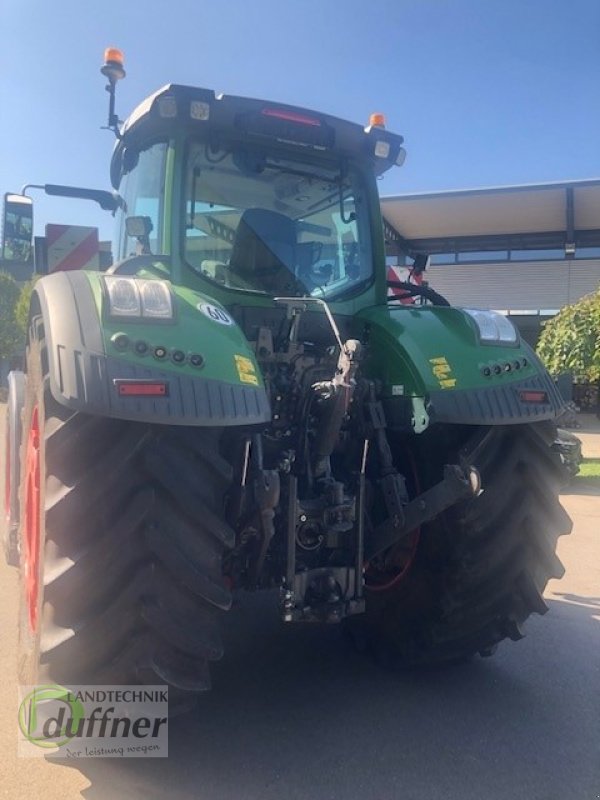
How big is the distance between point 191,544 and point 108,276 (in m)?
0.99

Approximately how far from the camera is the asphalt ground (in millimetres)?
2516

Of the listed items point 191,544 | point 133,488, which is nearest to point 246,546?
point 191,544

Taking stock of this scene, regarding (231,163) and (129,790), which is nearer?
(129,790)

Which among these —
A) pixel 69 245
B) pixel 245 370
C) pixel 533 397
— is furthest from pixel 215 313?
pixel 69 245

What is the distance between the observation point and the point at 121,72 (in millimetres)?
3828

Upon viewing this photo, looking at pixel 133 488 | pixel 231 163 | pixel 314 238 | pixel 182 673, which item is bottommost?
pixel 182 673

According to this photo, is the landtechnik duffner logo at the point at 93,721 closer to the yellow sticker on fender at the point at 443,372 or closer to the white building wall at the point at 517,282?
the yellow sticker on fender at the point at 443,372

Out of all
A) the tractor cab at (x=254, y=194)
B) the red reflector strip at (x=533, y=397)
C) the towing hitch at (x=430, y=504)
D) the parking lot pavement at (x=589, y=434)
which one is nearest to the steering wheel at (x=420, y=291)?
the tractor cab at (x=254, y=194)

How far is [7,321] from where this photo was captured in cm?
2673

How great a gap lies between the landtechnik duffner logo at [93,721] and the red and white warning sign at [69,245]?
2.78 metres

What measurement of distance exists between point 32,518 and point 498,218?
68.8 ft

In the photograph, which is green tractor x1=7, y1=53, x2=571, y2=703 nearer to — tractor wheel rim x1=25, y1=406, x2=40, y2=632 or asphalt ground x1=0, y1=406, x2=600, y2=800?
tractor wheel rim x1=25, y1=406, x2=40, y2=632

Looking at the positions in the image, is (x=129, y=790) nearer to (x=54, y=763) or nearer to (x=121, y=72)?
(x=54, y=763)

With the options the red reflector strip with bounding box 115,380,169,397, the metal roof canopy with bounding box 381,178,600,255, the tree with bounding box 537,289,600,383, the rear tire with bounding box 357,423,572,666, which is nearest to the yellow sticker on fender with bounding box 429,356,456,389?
the rear tire with bounding box 357,423,572,666
